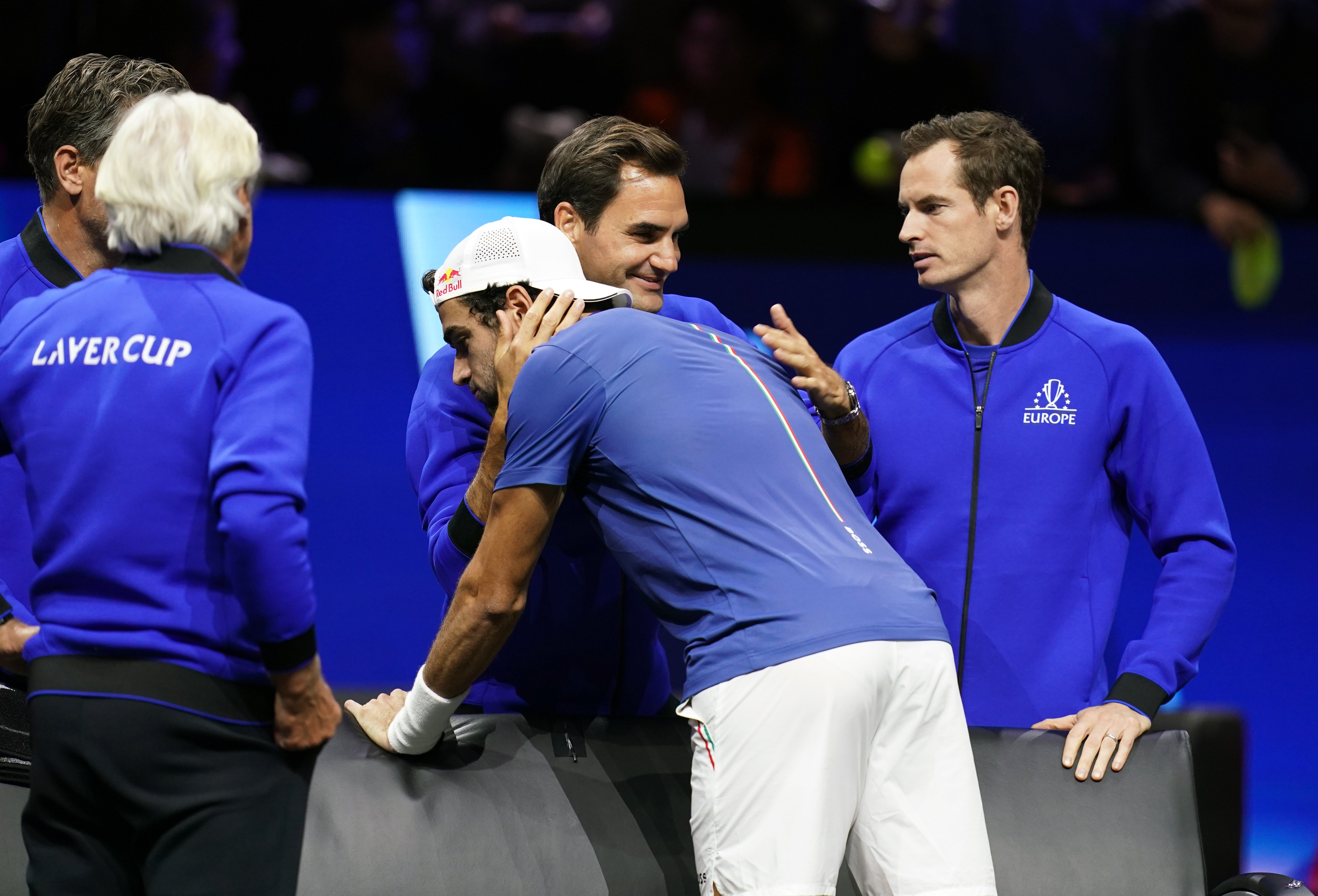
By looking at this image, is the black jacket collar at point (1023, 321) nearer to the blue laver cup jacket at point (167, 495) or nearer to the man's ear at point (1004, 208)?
the man's ear at point (1004, 208)

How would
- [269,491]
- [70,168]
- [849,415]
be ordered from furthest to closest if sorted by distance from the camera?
[849,415] → [70,168] → [269,491]

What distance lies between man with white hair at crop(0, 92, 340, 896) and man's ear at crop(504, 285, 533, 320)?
1.91 ft

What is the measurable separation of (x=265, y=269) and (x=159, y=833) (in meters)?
3.39

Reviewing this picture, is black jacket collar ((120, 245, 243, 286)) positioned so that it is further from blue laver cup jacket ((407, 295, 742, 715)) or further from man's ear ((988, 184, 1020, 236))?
man's ear ((988, 184, 1020, 236))

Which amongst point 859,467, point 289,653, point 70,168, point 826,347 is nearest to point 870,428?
point 859,467

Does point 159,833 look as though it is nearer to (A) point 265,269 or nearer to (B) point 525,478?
(B) point 525,478

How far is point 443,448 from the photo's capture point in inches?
95.7

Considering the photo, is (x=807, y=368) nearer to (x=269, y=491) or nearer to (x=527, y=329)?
(x=527, y=329)

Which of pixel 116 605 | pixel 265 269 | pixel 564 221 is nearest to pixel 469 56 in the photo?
pixel 265 269

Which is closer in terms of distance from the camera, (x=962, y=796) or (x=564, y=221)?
(x=962, y=796)

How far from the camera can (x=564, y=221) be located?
2785 mm

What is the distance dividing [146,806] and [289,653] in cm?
25

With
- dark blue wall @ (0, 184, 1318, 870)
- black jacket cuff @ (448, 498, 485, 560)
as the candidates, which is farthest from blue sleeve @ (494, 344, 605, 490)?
dark blue wall @ (0, 184, 1318, 870)

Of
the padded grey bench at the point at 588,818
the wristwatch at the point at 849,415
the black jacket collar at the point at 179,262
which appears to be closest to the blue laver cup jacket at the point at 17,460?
the padded grey bench at the point at 588,818
